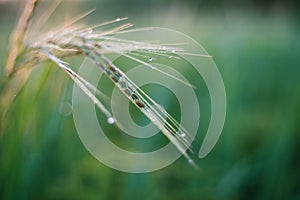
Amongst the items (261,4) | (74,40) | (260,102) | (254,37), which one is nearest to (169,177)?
(260,102)

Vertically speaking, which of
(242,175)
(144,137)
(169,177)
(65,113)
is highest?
(65,113)

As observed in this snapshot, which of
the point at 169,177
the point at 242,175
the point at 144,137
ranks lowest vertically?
the point at 242,175

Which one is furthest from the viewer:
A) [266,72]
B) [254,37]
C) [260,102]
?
[254,37]

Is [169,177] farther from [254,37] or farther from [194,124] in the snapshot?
[254,37]

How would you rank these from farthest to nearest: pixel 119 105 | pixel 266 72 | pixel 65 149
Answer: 1. pixel 266 72
2. pixel 119 105
3. pixel 65 149

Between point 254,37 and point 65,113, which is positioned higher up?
point 65,113

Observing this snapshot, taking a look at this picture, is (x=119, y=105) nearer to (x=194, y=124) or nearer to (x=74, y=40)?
(x=194, y=124)

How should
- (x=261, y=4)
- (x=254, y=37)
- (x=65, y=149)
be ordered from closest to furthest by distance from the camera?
(x=65, y=149)
(x=254, y=37)
(x=261, y=4)

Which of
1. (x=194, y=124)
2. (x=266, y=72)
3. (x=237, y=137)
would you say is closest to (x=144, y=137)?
(x=194, y=124)

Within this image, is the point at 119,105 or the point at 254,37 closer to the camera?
the point at 119,105
